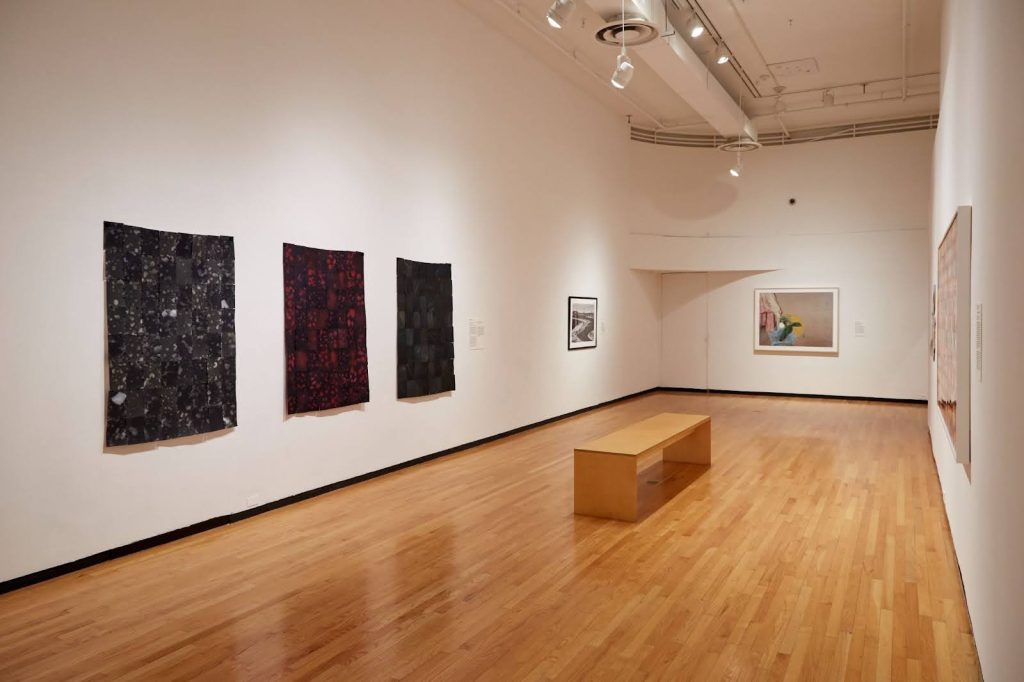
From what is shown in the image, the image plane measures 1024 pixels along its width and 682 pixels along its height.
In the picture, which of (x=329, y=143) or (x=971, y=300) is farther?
(x=329, y=143)

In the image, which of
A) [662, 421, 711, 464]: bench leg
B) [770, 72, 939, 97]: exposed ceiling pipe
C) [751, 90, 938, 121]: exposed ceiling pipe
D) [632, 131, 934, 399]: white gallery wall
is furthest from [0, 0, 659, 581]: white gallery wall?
[751, 90, 938, 121]: exposed ceiling pipe

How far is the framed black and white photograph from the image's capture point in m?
11.9

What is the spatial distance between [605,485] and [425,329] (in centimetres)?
308

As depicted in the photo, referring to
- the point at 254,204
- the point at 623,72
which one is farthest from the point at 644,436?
the point at 254,204

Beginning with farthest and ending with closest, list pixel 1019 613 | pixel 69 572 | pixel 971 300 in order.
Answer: pixel 69 572 → pixel 971 300 → pixel 1019 613

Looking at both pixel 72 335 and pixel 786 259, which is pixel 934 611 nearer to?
pixel 72 335

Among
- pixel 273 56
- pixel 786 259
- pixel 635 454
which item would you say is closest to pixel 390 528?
pixel 635 454

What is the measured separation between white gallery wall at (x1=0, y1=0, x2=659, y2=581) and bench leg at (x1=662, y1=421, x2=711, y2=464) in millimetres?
2586

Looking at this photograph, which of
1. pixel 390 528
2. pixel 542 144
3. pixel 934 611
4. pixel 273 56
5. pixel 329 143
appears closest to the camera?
pixel 934 611

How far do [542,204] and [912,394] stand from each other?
8.05m

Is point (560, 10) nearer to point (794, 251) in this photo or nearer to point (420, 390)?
point (420, 390)

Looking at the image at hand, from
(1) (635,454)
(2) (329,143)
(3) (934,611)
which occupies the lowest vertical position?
(3) (934,611)

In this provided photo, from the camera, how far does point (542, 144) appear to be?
1084 centimetres

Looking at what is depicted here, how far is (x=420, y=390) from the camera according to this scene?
321 inches
